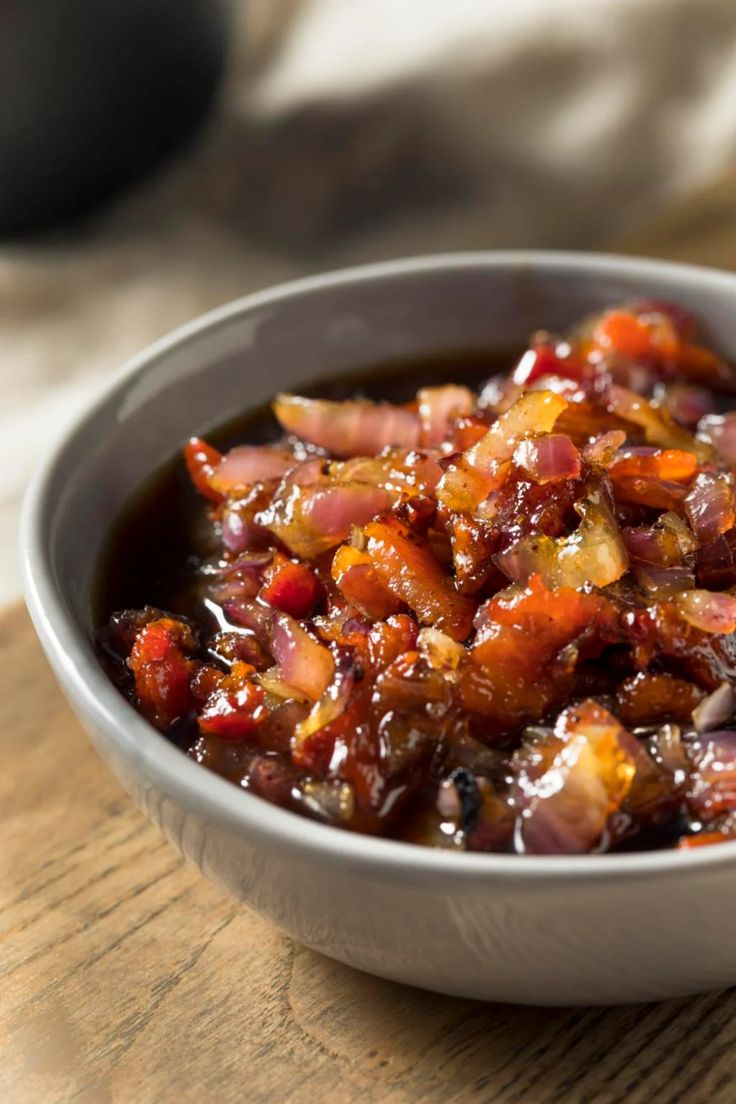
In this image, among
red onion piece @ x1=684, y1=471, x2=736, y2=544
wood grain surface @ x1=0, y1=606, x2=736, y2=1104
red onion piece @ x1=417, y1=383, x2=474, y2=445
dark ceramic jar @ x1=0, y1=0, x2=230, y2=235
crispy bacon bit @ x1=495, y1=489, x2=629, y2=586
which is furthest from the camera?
dark ceramic jar @ x1=0, y1=0, x2=230, y2=235

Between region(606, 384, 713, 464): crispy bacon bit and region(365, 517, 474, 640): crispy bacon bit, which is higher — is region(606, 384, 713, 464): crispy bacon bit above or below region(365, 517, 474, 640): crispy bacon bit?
below

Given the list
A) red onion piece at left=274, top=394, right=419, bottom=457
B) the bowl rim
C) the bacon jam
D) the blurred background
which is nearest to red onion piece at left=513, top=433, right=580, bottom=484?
the bacon jam

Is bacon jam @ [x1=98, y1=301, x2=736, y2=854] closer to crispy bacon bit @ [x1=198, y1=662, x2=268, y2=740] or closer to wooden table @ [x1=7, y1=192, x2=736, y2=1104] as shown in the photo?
crispy bacon bit @ [x1=198, y1=662, x2=268, y2=740]

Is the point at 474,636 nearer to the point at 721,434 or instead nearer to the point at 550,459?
the point at 550,459

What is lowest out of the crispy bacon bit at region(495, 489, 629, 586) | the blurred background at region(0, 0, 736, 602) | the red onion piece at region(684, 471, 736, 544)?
the blurred background at region(0, 0, 736, 602)

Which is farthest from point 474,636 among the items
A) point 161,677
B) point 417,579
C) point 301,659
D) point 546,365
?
point 546,365

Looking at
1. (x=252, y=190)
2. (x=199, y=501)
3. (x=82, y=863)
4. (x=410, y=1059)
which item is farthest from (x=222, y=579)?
(x=252, y=190)
